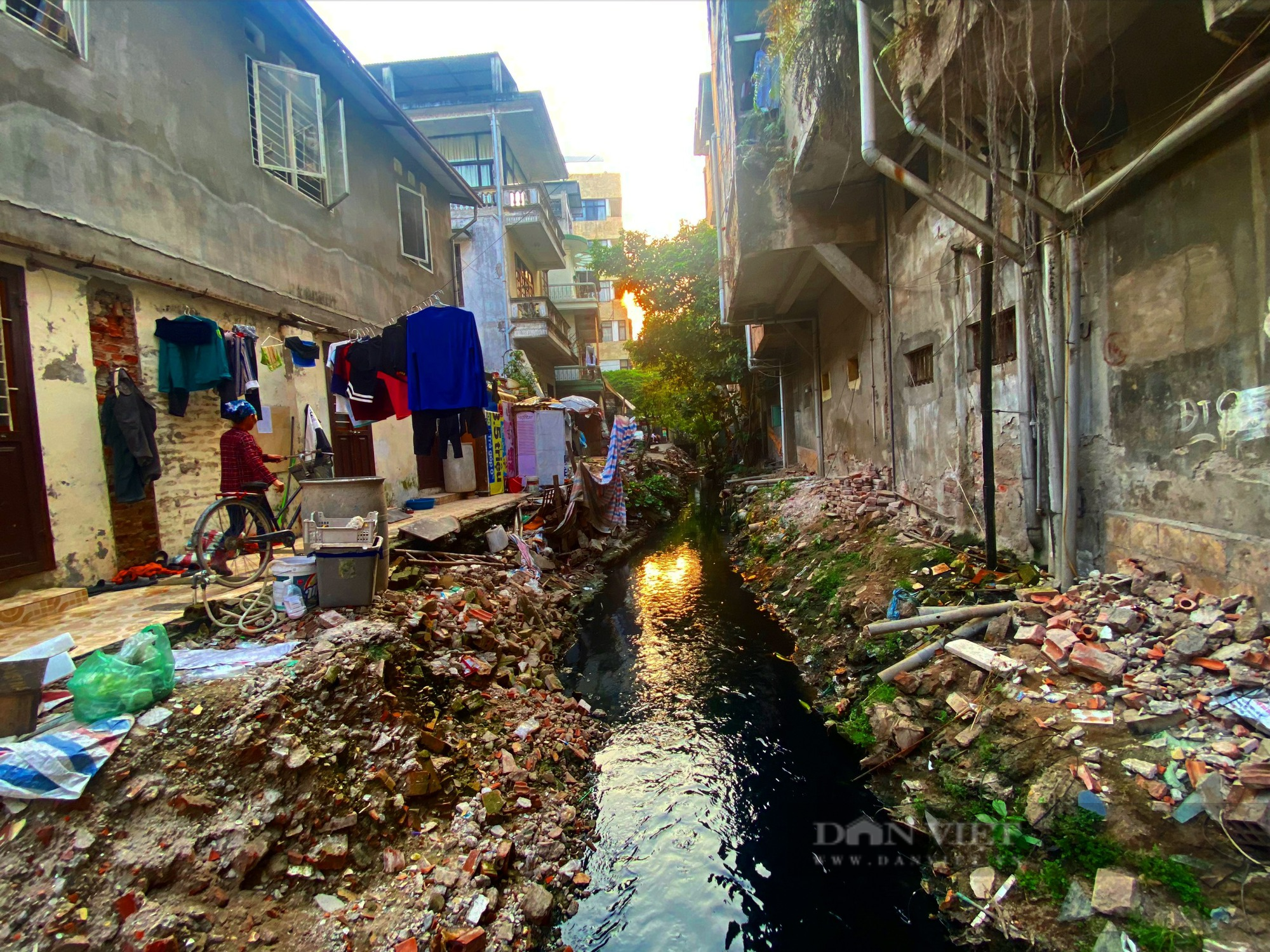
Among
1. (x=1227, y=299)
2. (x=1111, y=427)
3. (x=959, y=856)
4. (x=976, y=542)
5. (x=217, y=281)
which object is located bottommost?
(x=959, y=856)

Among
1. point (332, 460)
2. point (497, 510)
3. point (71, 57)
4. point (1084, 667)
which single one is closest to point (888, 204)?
point (1084, 667)

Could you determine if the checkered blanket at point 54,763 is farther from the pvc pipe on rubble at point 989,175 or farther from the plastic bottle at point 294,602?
the pvc pipe on rubble at point 989,175

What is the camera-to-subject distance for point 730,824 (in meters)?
4.13

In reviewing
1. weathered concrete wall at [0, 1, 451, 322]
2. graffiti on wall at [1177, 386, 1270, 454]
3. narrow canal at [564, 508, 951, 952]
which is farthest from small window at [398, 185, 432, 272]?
graffiti on wall at [1177, 386, 1270, 454]

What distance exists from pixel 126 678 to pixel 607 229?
39.0 metres

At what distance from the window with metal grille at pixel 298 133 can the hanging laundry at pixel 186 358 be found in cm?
272

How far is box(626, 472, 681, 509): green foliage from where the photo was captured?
17.0m

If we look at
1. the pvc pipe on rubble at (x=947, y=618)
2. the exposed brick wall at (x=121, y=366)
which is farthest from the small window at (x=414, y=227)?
the pvc pipe on rubble at (x=947, y=618)

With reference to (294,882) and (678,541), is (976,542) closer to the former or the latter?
(294,882)

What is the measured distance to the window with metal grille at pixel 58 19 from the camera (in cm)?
467

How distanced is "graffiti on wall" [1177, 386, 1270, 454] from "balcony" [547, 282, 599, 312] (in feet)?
74.9

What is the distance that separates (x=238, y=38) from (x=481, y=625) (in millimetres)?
7474

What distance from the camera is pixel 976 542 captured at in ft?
19.4

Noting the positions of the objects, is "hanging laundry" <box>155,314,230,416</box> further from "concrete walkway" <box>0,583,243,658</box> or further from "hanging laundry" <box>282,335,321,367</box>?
"concrete walkway" <box>0,583,243,658</box>
